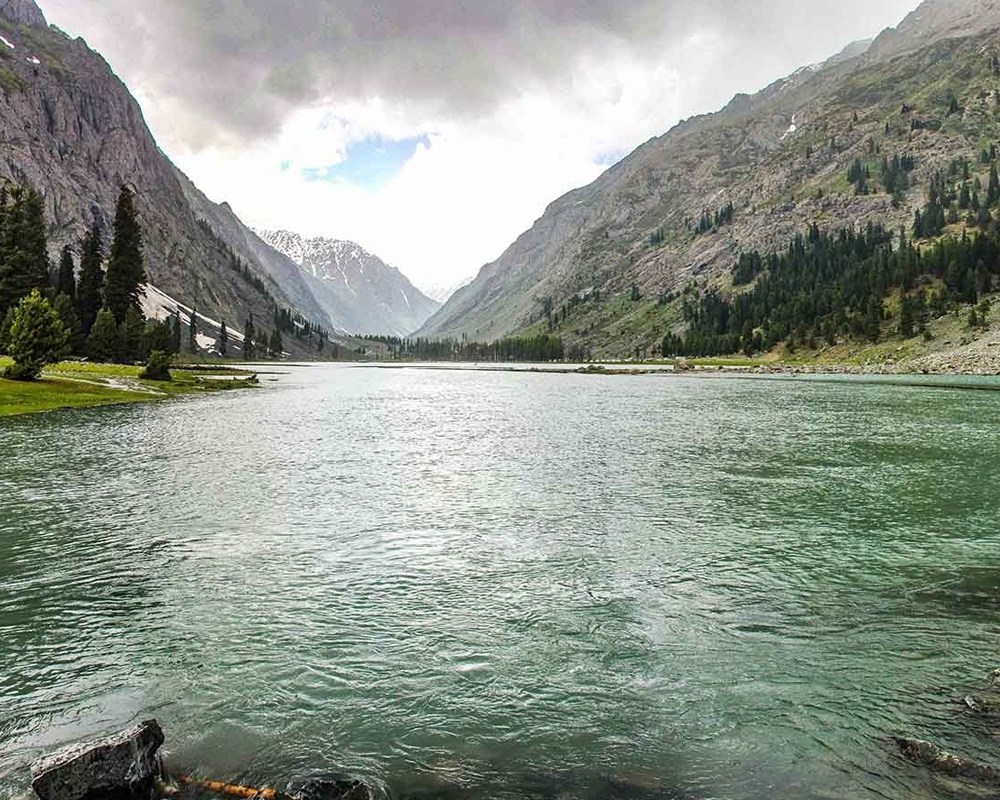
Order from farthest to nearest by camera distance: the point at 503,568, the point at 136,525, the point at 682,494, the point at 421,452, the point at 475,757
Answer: the point at 421,452, the point at 682,494, the point at 136,525, the point at 503,568, the point at 475,757

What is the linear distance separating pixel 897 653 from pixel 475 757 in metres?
10.2

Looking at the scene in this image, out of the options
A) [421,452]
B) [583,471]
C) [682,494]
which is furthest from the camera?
[421,452]

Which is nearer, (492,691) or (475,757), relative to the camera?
(475,757)

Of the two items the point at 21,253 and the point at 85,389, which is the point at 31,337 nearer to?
the point at 85,389

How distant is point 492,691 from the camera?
13617mm

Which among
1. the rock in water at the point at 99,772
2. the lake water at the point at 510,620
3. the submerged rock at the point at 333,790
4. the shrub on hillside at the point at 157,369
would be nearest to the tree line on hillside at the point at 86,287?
the shrub on hillside at the point at 157,369

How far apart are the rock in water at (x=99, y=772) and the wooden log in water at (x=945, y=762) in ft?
40.0

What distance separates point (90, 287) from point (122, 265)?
7.86m

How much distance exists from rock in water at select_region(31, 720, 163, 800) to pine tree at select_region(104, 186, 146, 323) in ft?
494

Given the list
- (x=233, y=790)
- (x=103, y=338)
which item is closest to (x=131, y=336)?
(x=103, y=338)

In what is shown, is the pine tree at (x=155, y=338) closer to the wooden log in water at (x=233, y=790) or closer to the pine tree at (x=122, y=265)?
the pine tree at (x=122, y=265)

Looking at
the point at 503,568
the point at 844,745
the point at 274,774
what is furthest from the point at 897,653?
the point at 274,774

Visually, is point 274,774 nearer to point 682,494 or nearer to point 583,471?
point 682,494

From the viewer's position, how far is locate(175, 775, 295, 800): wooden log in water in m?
9.74
